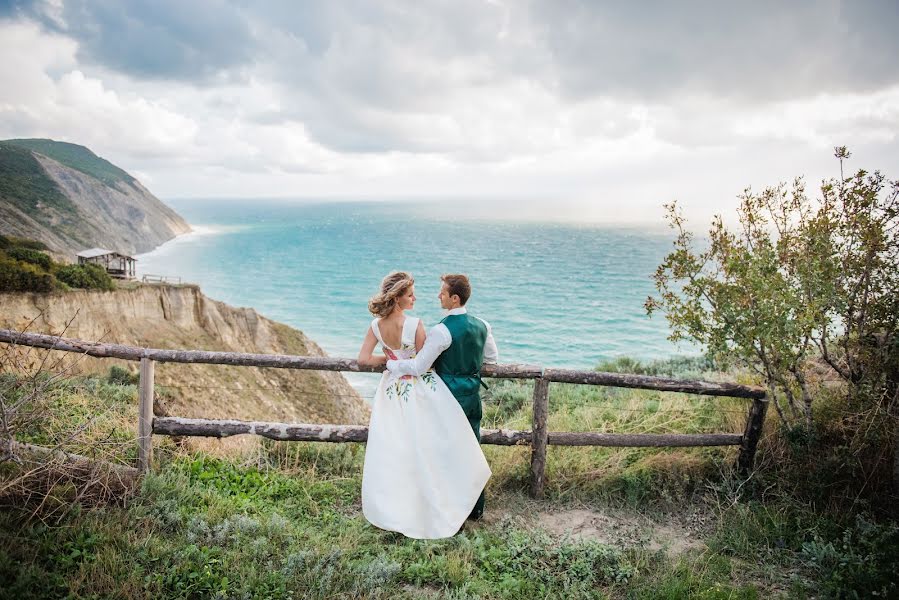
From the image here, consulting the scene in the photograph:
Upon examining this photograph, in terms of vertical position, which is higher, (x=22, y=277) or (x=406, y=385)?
(x=406, y=385)

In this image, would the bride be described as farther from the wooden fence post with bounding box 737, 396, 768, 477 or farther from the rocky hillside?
the rocky hillside

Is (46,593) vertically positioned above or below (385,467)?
below

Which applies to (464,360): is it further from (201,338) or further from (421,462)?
(201,338)

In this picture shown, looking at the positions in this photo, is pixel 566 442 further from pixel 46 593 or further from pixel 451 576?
pixel 46 593

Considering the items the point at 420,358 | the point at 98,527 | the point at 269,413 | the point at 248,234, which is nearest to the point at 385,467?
the point at 420,358

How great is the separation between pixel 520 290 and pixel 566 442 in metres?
75.3

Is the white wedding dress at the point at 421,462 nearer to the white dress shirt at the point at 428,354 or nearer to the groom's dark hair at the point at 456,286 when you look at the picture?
the white dress shirt at the point at 428,354

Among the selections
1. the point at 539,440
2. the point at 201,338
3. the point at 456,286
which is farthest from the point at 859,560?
the point at 201,338

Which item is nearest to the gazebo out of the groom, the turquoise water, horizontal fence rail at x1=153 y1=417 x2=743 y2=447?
the turquoise water

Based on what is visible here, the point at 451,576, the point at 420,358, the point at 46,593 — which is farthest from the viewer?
the point at 420,358

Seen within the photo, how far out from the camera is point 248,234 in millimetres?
173875

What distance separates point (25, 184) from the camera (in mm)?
50906

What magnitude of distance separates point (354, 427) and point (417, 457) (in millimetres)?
915

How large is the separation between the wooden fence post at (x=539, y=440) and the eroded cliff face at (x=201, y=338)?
51.8 feet
